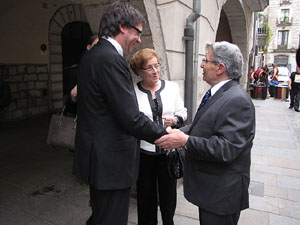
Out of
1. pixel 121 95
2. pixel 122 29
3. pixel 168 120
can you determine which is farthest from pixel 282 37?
pixel 121 95

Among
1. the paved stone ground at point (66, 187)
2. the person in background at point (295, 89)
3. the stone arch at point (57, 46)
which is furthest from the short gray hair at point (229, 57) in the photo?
the person in background at point (295, 89)

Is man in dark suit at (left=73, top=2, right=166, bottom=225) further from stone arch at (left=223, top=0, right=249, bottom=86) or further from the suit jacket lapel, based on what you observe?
stone arch at (left=223, top=0, right=249, bottom=86)

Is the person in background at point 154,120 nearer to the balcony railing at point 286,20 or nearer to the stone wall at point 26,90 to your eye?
the stone wall at point 26,90

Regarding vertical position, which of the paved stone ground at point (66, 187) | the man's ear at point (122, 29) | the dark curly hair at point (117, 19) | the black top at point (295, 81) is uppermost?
the dark curly hair at point (117, 19)

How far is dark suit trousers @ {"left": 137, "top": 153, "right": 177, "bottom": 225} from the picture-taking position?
95.1 inches

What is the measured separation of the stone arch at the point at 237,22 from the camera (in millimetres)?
8881

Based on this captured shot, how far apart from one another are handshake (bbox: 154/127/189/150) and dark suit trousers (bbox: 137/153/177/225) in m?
0.63

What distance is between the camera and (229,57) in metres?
1.67

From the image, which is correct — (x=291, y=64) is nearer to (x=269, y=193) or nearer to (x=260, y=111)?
(x=260, y=111)

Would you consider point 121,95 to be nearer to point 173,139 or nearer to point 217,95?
point 173,139

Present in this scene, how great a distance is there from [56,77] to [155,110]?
6.81 m

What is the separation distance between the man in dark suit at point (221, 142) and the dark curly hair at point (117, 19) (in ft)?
1.75

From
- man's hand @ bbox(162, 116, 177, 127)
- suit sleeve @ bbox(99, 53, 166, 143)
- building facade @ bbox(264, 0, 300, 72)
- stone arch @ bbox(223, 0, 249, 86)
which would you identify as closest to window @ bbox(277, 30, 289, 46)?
building facade @ bbox(264, 0, 300, 72)

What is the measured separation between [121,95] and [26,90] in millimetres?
6880
